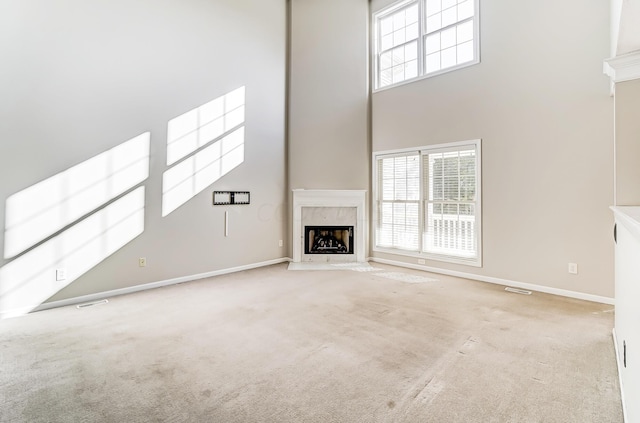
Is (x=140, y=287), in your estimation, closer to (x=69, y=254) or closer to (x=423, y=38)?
(x=69, y=254)

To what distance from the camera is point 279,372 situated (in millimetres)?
2211

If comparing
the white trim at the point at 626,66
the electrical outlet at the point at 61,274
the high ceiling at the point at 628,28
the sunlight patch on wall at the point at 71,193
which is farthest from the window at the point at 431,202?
the electrical outlet at the point at 61,274

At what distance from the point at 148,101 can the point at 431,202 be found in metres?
4.47

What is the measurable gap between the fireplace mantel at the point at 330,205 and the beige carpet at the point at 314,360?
200 cm

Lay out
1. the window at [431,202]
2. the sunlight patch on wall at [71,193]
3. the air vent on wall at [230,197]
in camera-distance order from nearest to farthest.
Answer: the sunlight patch on wall at [71,193] < the window at [431,202] < the air vent on wall at [230,197]

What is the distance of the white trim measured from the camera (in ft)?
8.01

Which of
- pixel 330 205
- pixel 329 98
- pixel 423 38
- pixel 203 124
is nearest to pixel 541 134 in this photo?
pixel 423 38

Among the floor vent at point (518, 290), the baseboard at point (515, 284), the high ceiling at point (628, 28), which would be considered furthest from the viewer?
the floor vent at point (518, 290)

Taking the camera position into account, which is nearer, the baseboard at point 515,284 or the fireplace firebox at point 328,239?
the baseboard at point 515,284

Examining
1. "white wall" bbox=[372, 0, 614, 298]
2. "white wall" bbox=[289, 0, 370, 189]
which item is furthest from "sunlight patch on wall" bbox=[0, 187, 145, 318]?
"white wall" bbox=[372, 0, 614, 298]

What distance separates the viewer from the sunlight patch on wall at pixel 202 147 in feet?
14.7

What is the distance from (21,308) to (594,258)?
646 centimetres

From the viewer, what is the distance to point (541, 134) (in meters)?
4.08

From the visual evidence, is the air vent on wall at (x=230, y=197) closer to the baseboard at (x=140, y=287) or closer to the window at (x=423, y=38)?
the baseboard at (x=140, y=287)
